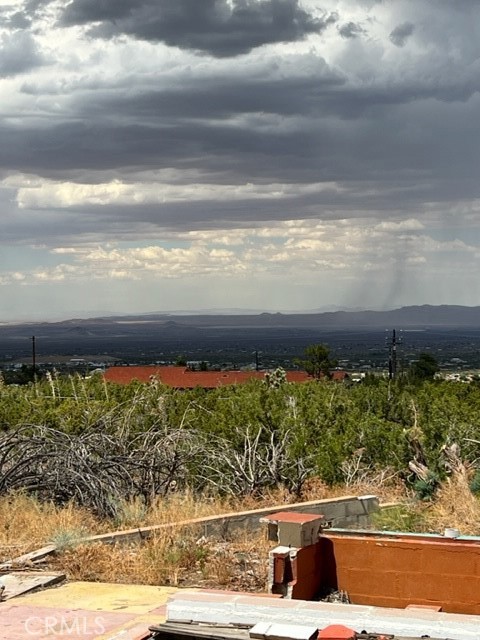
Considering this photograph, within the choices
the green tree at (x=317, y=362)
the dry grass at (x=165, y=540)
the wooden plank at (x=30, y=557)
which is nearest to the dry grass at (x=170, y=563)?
the dry grass at (x=165, y=540)

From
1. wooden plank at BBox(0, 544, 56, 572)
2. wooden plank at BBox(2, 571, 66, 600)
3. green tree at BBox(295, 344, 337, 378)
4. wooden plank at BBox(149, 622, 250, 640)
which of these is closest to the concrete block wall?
wooden plank at BBox(0, 544, 56, 572)

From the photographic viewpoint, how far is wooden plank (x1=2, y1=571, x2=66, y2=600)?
947 centimetres

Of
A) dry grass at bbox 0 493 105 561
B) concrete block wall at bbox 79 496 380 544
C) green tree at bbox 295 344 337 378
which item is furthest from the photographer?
green tree at bbox 295 344 337 378

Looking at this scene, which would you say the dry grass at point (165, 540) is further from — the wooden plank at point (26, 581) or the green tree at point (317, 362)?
the green tree at point (317, 362)

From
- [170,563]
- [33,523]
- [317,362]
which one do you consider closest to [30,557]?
[33,523]

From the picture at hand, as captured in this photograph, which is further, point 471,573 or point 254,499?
point 254,499

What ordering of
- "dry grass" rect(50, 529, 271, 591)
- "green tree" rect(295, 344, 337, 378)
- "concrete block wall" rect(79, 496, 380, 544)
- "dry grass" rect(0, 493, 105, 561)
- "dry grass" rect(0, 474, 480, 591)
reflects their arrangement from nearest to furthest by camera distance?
"dry grass" rect(50, 529, 271, 591) → "dry grass" rect(0, 474, 480, 591) → "dry grass" rect(0, 493, 105, 561) → "concrete block wall" rect(79, 496, 380, 544) → "green tree" rect(295, 344, 337, 378)

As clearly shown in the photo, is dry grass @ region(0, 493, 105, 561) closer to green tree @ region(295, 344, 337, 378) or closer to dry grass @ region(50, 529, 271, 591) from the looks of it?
dry grass @ region(50, 529, 271, 591)

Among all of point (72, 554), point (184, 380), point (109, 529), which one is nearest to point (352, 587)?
point (72, 554)

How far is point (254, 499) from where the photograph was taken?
50.6ft

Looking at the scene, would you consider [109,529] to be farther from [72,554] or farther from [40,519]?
[72,554]

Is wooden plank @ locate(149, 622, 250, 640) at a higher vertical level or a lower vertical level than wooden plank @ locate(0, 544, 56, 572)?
higher

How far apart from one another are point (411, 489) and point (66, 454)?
535cm

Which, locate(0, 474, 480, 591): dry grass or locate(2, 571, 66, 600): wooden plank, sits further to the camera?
locate(0, 474, 480, 591): dry grass
